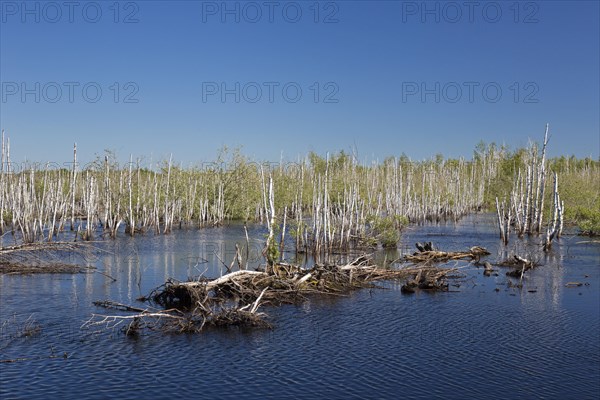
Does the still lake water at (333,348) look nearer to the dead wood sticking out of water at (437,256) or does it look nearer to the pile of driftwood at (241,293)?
the pile of driftwood at (241,293)

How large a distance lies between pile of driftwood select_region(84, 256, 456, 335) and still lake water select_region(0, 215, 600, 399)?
48 cm

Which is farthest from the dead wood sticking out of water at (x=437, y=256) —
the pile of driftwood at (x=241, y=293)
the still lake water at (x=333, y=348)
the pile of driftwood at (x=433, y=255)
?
the still lake water at (x=333, y=348)

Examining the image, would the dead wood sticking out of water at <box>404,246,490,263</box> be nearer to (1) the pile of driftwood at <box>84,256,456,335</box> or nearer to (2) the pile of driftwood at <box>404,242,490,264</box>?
(2) the pile of driftwood at <box>404,242,490,264</box>

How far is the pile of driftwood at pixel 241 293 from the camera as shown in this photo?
15.8 metres

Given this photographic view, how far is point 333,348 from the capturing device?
14352mm

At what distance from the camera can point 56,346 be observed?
13.9 meters

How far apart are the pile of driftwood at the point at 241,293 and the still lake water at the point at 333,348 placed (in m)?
0.48

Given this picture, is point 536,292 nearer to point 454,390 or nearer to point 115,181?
point 454,390

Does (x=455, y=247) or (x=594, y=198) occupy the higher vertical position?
(x=594, y=198)

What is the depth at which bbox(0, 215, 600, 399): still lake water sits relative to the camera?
38.4 feet

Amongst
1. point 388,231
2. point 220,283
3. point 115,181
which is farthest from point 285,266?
point 115,181

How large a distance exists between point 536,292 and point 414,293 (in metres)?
4.41

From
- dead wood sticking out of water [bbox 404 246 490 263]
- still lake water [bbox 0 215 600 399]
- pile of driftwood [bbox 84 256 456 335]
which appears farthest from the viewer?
dead wood sticking out of water [bbox 404 246 490 263]

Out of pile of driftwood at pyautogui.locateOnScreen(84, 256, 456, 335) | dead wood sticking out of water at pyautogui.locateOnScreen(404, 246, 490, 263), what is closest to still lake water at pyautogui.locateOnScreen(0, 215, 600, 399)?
pile of driftwood at pyautogui.locateOnScreen(84, 256, 456, 335)
